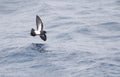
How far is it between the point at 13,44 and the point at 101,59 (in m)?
4.04

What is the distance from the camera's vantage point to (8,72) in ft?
46.6

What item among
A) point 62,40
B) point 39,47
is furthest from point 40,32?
point 62,40

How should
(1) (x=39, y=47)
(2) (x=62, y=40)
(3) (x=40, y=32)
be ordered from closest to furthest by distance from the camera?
(3) (x=40, y=32) < (1) (x=39, y=47) < (2) (x=62, y=40)

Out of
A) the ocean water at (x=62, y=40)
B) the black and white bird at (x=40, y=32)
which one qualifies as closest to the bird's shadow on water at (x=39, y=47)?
the ocean water at (x=62, y=40)

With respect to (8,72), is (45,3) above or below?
above

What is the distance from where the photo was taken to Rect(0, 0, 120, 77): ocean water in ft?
47.1

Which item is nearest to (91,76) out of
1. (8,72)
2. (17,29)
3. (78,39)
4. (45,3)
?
(8,72)

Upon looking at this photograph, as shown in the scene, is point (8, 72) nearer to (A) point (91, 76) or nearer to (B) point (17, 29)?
(A) point (91, 76)

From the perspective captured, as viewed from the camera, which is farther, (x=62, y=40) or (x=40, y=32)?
(x=62, y=40)

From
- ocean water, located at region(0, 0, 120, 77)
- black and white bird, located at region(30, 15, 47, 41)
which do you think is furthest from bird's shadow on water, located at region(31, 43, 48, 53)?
black and white bird, located at region(30, 15, 47, 41)

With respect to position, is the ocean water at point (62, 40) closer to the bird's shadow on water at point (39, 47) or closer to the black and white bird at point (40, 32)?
the bird's shadow on water at point (39, 47)

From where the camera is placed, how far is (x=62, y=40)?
56.7ft

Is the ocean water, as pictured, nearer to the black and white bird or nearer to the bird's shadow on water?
the bird's shadow on water

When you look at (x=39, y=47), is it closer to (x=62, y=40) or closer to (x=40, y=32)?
(x=40, y=32)
